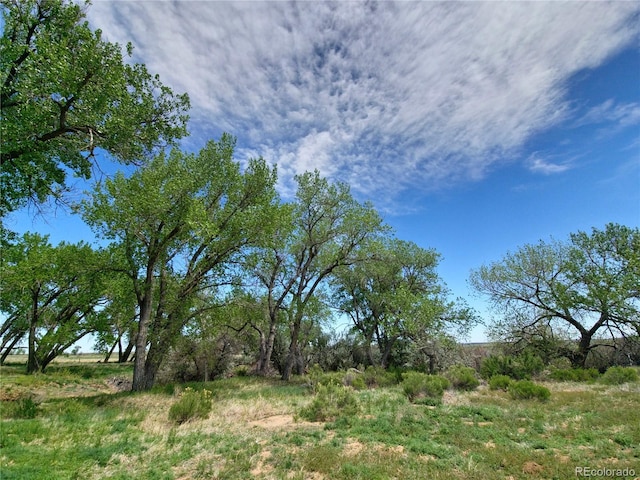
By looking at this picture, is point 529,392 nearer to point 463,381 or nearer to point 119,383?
point 463,381

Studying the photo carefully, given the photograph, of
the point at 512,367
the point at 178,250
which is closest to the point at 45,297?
the point at 178,250

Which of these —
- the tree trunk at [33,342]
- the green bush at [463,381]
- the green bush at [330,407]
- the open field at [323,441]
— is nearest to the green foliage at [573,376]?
the green bush at [463,381]

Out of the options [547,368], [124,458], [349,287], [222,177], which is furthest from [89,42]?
[547,368]

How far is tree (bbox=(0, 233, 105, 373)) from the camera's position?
1855 cm

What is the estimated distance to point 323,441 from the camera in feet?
25.2

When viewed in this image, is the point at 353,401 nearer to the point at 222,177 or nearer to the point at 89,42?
the point at 222,177

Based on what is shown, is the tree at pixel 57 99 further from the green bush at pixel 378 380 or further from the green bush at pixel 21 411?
the green bush at pixel 378 380

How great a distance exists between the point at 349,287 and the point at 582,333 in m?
19.2

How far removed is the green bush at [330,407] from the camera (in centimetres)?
1020

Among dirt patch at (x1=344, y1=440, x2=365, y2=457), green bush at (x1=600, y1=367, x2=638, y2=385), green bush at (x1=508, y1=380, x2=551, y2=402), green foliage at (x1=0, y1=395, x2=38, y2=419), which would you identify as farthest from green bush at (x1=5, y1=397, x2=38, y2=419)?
green bush at (x1=600, y1=367, x2=638, y2=385)

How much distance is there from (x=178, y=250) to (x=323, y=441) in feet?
38.5

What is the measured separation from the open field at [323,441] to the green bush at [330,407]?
1.67ft

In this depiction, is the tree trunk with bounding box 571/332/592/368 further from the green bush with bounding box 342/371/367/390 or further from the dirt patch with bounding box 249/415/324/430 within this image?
the dirt patch with bounding box 249/415/324/430

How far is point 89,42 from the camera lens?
838cm
